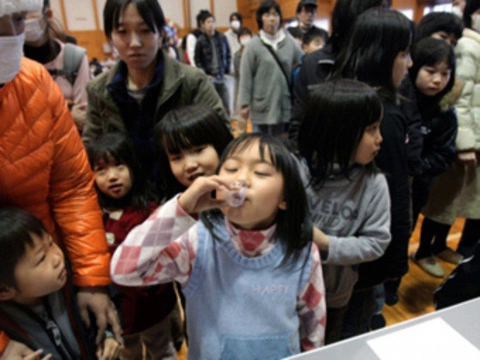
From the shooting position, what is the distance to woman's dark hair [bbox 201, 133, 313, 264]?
2.71ft

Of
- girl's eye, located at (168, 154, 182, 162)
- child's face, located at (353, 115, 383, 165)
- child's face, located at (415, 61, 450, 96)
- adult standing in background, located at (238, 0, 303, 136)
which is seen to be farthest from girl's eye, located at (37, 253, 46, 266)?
adult standing in background, located at (238, 0, 303, 136)

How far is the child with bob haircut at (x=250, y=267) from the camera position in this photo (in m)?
0.82

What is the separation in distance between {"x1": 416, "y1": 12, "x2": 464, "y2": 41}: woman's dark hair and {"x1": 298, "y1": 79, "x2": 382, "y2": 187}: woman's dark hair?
3.56 ft

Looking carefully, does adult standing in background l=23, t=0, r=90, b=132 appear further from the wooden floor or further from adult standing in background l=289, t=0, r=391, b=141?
the wooden floor

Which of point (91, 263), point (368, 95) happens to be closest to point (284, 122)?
point (368, 95)

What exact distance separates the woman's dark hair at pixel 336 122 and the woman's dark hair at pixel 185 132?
0.95 feet

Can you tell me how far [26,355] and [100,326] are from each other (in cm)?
19

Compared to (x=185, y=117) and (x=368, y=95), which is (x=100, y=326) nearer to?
(x=185, y=117)

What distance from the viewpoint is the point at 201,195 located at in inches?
29.1

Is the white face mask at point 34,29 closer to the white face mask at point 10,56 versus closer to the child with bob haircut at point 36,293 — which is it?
the white face mask at point 10,56

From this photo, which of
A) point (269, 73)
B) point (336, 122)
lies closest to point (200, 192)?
point (336, 122)

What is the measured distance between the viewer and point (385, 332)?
763 mm

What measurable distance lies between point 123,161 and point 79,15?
10.5 metres

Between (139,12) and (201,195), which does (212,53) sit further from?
(201,195)
